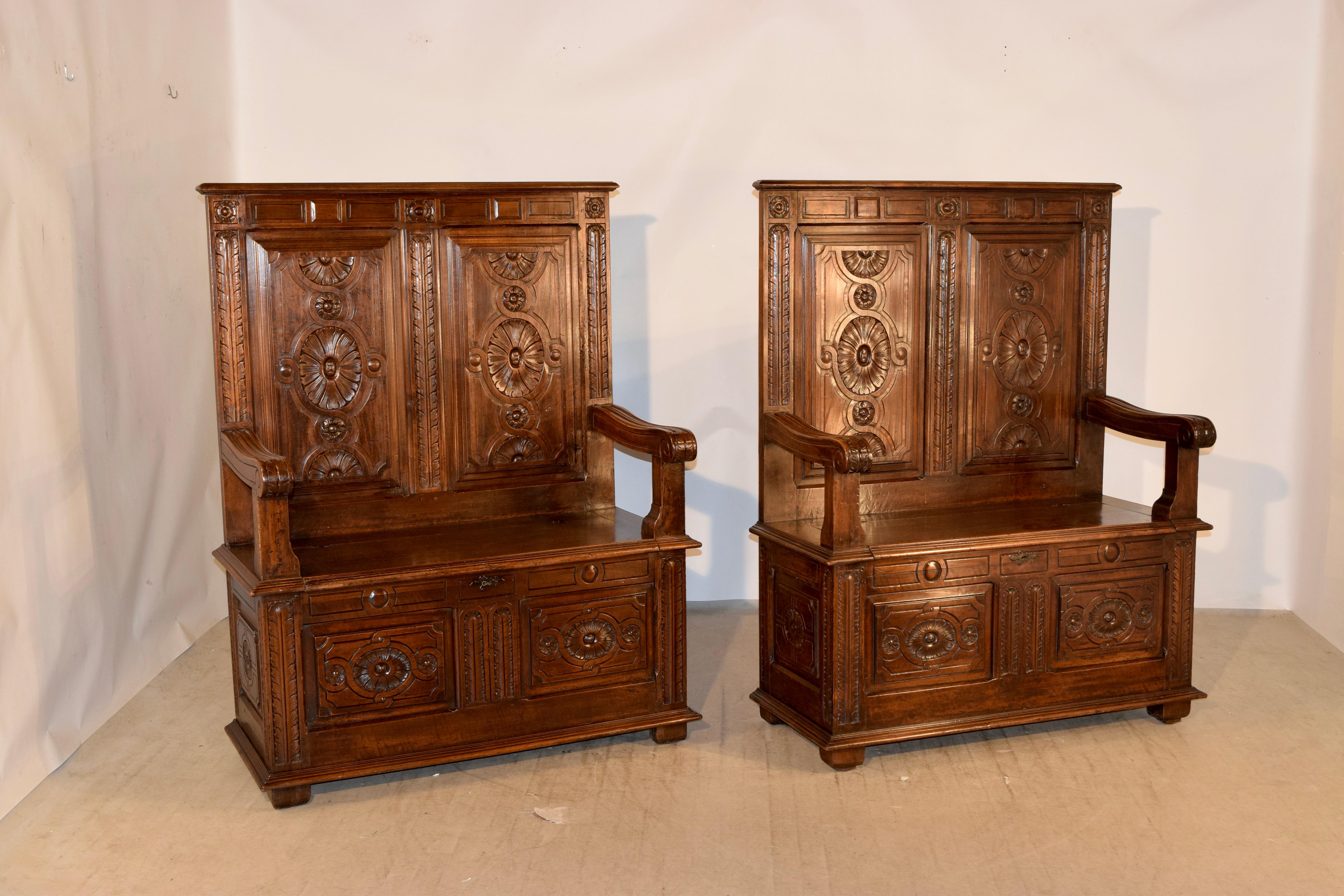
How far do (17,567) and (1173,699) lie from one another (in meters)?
3.38

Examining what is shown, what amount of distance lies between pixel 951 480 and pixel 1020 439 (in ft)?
0.94

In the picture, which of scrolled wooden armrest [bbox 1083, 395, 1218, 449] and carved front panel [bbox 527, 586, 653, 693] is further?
scrolled wooden armrest [bbox 1083, 395, 1218, 449]

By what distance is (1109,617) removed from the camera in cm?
375

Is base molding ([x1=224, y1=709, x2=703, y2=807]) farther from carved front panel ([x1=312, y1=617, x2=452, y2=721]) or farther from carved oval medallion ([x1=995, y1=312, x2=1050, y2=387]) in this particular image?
carved oval medallion ([x1=995, y1=312, x2=1050, y2=387])

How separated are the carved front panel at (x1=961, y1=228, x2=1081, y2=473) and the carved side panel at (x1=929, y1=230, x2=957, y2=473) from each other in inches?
2.2

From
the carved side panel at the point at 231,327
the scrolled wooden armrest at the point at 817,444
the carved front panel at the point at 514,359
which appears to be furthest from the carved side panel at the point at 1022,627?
the carved side panel at the point at 231,327

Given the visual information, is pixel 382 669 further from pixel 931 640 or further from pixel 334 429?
pixel 931 640

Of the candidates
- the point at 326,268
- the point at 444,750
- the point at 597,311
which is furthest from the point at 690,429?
the point at 444,750

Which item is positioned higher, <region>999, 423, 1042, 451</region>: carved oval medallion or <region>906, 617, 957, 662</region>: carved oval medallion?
<region>999, 423, 1042, 451</region>: carved oval medallion

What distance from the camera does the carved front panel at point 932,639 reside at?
3.52 metres

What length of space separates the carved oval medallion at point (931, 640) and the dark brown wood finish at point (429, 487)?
2.18 ft

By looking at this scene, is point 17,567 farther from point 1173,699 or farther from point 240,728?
point 1173,699

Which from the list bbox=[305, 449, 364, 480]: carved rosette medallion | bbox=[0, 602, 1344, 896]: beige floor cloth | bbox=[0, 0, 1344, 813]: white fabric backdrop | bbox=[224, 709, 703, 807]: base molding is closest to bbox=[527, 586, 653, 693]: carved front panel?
bbox=[224, 709, 703, 807]: base molding

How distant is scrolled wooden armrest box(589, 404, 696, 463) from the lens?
11.6 feet
